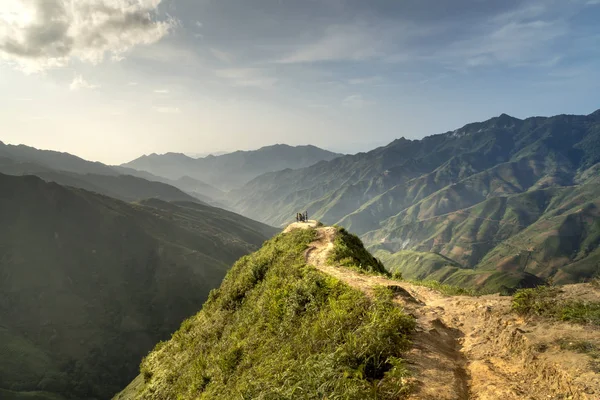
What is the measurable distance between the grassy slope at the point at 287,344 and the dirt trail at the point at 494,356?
3.49ft

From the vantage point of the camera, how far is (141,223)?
195 m

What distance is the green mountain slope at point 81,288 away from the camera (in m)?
110

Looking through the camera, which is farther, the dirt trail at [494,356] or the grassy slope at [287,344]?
the grassy slope at [287,344]

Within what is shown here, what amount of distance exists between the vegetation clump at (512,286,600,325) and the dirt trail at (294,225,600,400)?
1.43ft

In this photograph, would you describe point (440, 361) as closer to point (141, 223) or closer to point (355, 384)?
point (355, 384)

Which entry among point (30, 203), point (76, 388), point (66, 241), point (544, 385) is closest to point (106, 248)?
point (66, 241)

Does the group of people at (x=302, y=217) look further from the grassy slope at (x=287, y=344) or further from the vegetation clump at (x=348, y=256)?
the grassy slope at (x=287, y=344)

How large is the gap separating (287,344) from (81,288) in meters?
163

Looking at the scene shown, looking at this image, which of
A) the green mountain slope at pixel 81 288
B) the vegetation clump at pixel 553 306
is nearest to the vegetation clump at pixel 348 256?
the vegetation clump at pixel 553 306

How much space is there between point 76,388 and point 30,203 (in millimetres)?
105386

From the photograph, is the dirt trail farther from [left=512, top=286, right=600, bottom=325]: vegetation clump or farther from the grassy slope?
the grassy slope

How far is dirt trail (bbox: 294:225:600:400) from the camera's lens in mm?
9930

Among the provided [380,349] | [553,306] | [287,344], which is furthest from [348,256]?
[380,349]

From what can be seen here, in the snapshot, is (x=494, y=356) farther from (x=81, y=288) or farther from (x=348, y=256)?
(x=81, y=288)
